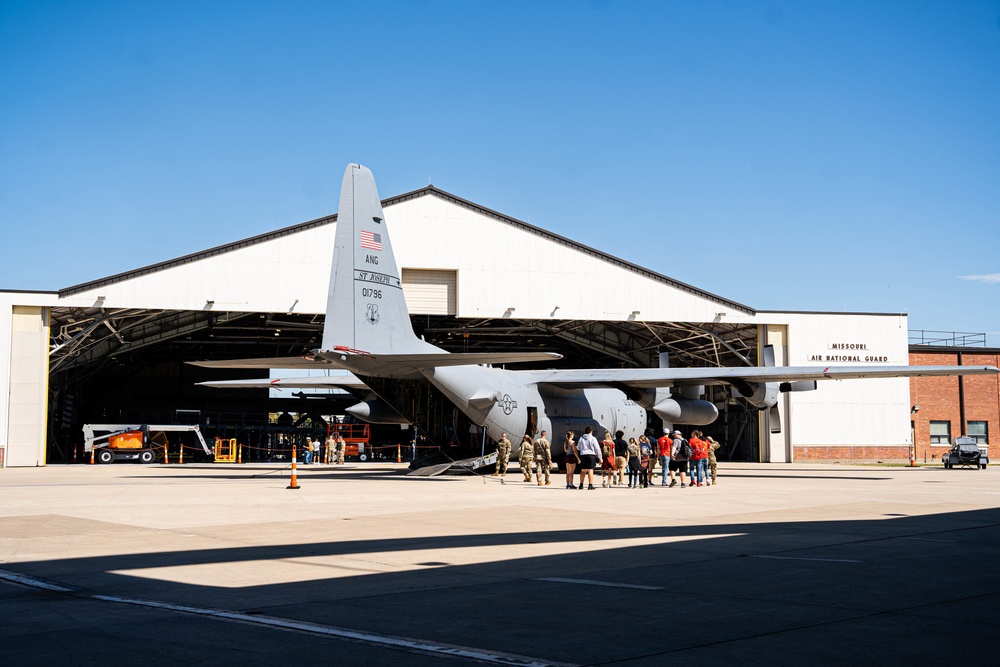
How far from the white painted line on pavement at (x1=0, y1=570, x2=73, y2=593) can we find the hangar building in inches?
730

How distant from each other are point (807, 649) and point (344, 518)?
983 cm

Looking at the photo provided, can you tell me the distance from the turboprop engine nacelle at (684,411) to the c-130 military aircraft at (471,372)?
0.16ft

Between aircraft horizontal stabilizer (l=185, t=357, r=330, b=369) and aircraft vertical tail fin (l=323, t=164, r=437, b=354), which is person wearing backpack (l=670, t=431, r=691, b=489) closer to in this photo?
aircraft vertical tail fin (l=323, t=164, r=437, b=354)

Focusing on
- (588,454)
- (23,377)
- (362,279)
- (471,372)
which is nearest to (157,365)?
(23,377)

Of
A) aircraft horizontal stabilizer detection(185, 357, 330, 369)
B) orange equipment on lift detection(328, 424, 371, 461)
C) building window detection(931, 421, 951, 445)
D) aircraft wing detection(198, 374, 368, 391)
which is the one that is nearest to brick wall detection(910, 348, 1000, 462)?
building window detection(931, 421, 951, 445)

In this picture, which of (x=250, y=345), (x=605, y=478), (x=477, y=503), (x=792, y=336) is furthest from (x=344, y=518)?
(x=250, y=345)

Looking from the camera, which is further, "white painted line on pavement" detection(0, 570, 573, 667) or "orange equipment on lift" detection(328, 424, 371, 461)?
"orange equipment on lift" detection(328, 424, 371, 461)

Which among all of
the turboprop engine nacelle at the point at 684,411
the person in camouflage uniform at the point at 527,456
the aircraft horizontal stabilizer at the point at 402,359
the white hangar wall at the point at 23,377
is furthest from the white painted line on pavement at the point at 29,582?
the white hangar wall at the point at 23,377

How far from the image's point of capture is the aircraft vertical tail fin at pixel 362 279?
20969 millimetres

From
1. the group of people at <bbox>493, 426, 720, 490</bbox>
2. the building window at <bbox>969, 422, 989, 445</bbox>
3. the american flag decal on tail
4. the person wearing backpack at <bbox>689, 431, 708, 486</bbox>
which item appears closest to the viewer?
the american flag decal on tail

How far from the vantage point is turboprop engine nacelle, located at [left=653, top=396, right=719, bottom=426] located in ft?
100

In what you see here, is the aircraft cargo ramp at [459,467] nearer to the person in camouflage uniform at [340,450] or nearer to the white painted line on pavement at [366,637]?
the person in camouflage uniform at [340,450]

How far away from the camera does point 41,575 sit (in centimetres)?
882

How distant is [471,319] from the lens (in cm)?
4384
